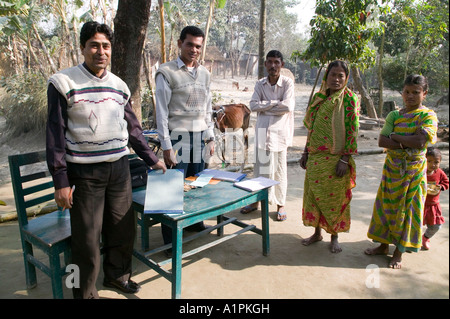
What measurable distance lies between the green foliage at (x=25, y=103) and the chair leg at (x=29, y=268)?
22.2 ft

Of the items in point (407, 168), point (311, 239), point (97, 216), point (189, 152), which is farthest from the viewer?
point (311, 239)

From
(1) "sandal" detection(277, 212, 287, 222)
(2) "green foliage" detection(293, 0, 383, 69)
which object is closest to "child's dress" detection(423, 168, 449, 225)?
(1) "sandal" detection(277, 212, 287, 222)

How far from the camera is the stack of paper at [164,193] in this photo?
2.34 meters

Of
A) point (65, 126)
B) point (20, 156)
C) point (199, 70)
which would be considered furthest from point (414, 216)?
point (20, 156)

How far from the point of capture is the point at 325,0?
729 cm

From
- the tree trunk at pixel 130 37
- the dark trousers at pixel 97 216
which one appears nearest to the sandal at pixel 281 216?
the dark trousers at pixel 97 216

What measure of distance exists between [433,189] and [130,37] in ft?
11.4

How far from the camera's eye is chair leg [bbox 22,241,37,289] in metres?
2.60

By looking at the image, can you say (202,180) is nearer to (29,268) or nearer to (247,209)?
(247,209)

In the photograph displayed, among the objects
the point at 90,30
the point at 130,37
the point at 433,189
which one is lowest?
the point at 433,189

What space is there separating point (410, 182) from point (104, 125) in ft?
8.13

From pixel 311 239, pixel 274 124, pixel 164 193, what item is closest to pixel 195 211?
pixel 164 193

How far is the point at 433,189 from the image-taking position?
3.13 m

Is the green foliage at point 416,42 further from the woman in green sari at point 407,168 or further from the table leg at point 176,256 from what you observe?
the table leg at point 176,256
